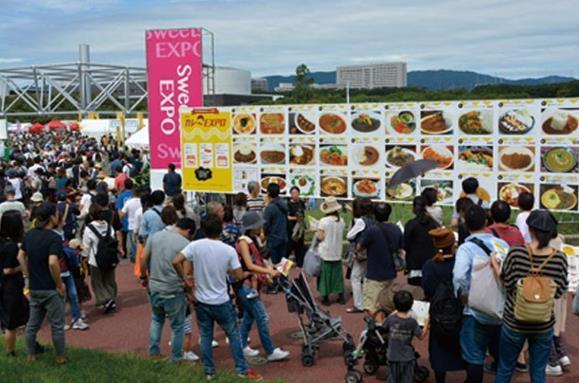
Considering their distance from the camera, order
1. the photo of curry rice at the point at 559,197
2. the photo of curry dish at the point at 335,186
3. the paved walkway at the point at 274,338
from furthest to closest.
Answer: the photo of curry dish at the point at 335,186, the photo of curry rice at the point at 559,197, the paved walkway at the point at 274,338

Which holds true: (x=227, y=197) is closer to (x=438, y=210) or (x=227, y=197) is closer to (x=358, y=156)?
(x=358, y=156)

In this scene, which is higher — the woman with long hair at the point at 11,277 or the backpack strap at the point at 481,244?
the backpack strap at the point at 481,244

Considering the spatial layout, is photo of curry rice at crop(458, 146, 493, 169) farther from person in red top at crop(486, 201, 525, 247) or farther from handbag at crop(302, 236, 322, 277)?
person in red top at crop(486, 201, 525, 247)

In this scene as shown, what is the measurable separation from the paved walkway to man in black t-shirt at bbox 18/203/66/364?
1158mm

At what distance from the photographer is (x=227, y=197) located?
13898 mm

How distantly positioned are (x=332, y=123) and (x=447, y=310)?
6843mm

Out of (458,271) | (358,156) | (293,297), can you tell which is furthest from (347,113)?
(458,271)

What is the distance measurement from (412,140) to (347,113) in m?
1.32

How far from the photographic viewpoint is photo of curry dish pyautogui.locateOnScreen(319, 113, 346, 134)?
11.5 metres

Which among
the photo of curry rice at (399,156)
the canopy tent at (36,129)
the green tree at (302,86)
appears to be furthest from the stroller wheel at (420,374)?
the green tree at (302,86)

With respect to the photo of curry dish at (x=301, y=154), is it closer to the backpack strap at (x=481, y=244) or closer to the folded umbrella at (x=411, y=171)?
the folded umbrella at (x=411, y=171)

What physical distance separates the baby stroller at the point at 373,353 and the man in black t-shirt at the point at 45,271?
2795 mm

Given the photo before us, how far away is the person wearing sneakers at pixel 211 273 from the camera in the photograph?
17.8 ft

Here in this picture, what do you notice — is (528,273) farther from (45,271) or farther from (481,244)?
(45,271)
